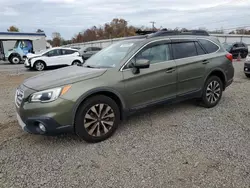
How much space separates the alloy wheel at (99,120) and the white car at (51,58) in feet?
37.8

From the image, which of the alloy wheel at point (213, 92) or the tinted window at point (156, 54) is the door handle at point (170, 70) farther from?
the alloy wheel at point (213, 92)

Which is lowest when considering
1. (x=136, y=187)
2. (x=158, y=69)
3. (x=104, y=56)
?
(x=136, y=187)

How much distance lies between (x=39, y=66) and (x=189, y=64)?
11531 millimetres

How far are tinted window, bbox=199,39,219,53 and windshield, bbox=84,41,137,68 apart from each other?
1807mm

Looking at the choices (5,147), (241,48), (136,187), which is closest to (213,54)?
(136,187)

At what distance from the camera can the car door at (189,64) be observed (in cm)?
425

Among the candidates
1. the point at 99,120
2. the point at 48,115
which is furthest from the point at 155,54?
the point at 48,115

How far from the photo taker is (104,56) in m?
4.22

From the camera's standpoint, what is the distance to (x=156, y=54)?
400 centimetres

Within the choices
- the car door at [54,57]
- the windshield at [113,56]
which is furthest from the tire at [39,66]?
the windshield at [113,56]

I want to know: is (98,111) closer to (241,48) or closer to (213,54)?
(213,54)

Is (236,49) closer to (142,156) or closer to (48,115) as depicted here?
(142,156)

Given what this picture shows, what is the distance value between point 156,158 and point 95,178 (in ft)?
2.90

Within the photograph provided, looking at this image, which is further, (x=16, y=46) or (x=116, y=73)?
(x=16, y=46)
